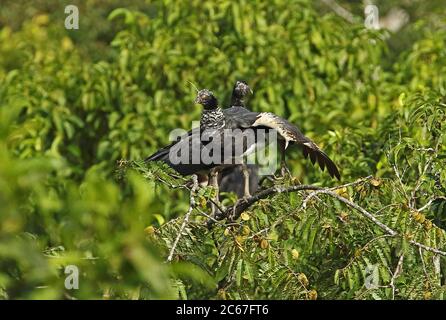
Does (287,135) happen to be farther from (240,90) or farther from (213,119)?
(240,90)

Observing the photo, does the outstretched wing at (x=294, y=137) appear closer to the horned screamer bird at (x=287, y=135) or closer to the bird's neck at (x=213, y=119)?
the horned screamer bird at (x=287, y=135)

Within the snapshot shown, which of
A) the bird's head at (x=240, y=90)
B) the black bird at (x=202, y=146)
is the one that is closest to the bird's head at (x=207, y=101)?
the black bird at (x=202, y=146)

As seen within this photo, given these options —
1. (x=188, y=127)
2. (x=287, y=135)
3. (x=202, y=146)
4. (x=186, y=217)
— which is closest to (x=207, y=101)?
(x=202, y=146)

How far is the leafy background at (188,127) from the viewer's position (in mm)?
1344

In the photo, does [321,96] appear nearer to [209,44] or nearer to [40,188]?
[209,44]

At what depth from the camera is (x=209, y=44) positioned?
654 centimetres

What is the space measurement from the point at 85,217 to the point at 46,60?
6.15m

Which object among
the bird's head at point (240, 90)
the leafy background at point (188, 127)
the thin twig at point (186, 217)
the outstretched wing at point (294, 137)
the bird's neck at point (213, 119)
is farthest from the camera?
the bird's head at point (240, 90)

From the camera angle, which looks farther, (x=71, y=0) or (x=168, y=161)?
(x=71, y=0)

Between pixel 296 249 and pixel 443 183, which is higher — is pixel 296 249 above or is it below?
below

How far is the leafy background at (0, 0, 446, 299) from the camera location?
4.41 ft

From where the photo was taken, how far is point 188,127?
6.07 m

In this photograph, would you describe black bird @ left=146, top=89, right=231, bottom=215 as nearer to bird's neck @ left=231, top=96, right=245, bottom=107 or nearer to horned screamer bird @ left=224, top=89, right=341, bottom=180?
horned screamer bird @ left=224, top=89, right=341, bottom=180
